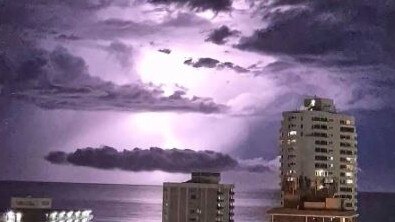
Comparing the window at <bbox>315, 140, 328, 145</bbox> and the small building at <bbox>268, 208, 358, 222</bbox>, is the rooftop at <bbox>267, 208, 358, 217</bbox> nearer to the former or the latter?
the small building at <bbox>268, 208, 358, 222</bbox>

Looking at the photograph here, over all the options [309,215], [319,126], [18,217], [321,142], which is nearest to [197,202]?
[321,142]

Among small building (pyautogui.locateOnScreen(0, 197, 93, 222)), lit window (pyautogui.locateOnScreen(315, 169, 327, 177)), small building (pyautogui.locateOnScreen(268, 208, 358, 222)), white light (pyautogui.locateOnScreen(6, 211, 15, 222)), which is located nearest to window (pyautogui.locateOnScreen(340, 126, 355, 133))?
lit window (pyautogui.locateOnScreen(315, 169, 327, 177))

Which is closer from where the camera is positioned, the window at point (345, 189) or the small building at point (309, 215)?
the small building at point (309, 215)

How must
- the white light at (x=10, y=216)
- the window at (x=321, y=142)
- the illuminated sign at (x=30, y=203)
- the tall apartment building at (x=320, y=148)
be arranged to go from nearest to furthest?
the white light at (x=10, y=216) < the illuminated sign at (x=30, y=203) < the tall apartment building at (x=320, y=148) < the window at (x=321, y=142)

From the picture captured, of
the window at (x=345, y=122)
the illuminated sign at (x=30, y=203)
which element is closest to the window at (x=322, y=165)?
the window at (x=345, y=122)

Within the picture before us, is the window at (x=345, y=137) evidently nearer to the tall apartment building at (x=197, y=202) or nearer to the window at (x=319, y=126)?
the window at (x=319, y=126)

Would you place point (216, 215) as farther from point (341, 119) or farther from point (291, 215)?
point (291, 215)

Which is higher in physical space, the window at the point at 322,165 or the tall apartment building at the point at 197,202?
the window at the point at 322,165

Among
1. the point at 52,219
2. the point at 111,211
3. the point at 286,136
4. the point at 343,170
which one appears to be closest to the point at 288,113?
the point at 286,136

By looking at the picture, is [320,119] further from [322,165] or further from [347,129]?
[322,165]

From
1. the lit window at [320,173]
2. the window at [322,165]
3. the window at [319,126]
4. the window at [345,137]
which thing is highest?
the window at [319,126]
